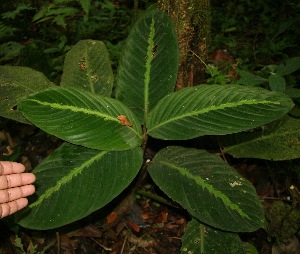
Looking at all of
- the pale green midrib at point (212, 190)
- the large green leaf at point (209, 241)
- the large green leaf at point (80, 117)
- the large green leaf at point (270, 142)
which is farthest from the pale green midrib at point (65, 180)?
the large green leaf at point (270, 142)

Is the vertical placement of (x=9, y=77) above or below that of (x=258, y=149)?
above

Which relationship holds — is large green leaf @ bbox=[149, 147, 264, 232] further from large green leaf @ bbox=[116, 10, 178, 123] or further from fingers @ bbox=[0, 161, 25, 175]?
fingers @ bbox=[0, 161, 25, 175]

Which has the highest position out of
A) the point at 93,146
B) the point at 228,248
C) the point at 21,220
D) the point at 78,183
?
the point at 93,146

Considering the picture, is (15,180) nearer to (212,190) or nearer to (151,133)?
(151,133)

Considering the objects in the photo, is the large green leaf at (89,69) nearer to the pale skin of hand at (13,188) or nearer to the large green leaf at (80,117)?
the large green leaf at (80,117)

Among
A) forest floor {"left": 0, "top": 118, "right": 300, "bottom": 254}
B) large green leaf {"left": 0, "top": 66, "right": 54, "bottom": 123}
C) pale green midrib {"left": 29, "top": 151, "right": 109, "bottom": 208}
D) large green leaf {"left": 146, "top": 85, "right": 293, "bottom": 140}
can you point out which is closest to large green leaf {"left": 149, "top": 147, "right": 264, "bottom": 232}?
large green leaf {"left": 146, "top": 85, "right": 293, "bottom": 140}

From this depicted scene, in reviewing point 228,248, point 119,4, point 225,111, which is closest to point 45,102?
point 225,111

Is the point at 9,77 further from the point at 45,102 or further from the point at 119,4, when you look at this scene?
the point at 119,4

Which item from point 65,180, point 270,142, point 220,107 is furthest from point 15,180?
point 270,142
